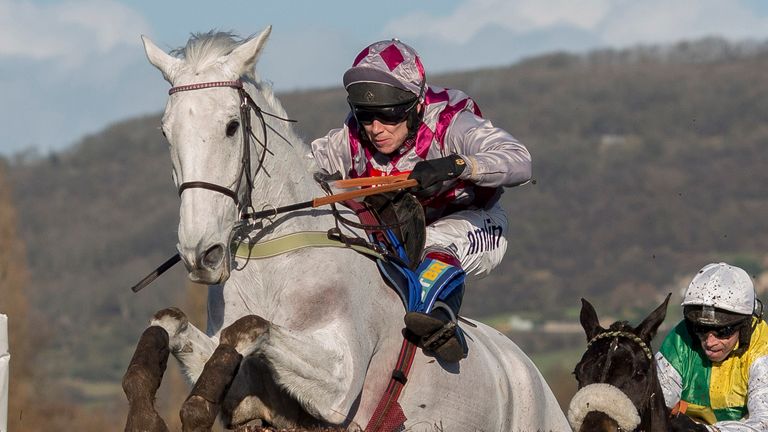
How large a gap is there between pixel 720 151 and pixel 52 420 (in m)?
77.1

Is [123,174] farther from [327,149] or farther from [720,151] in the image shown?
[327,149]

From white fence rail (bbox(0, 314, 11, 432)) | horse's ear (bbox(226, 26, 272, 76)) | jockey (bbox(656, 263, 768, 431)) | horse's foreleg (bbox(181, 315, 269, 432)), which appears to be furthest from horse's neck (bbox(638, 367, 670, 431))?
white fence rail (bbox(0, 314, 11, 432))

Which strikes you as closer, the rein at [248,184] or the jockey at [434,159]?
the rein at [248,184]

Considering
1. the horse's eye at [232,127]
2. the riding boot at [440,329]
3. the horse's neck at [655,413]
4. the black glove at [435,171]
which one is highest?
the horse's eye at [232,127]

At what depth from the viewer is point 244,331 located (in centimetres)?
727

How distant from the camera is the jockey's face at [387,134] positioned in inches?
340

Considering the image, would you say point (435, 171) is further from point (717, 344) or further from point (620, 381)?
point (717, 344)

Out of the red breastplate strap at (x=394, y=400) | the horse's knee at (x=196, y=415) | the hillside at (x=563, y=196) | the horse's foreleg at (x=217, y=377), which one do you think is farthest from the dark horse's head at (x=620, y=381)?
the hillside at (x=563, y=196)

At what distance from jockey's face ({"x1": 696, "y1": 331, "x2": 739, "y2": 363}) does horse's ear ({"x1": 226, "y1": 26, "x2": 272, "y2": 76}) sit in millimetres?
3151

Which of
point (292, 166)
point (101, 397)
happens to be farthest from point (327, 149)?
point (101, 397)

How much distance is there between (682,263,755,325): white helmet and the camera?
8.38 metres

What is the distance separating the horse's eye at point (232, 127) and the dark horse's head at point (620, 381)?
2.27m

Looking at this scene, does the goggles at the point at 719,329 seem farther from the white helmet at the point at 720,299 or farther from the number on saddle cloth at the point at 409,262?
the number on saddle cloth at the point at 409,262

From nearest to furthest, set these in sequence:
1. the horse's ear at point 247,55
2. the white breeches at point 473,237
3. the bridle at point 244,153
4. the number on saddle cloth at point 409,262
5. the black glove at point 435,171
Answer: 1. the bridle at point 244,153
2. the horse's ear at point 247,55
3. the black glove at point 435,171
4. the number on saddle cloth at point 409,262
5. the white breeches at point 473,237
